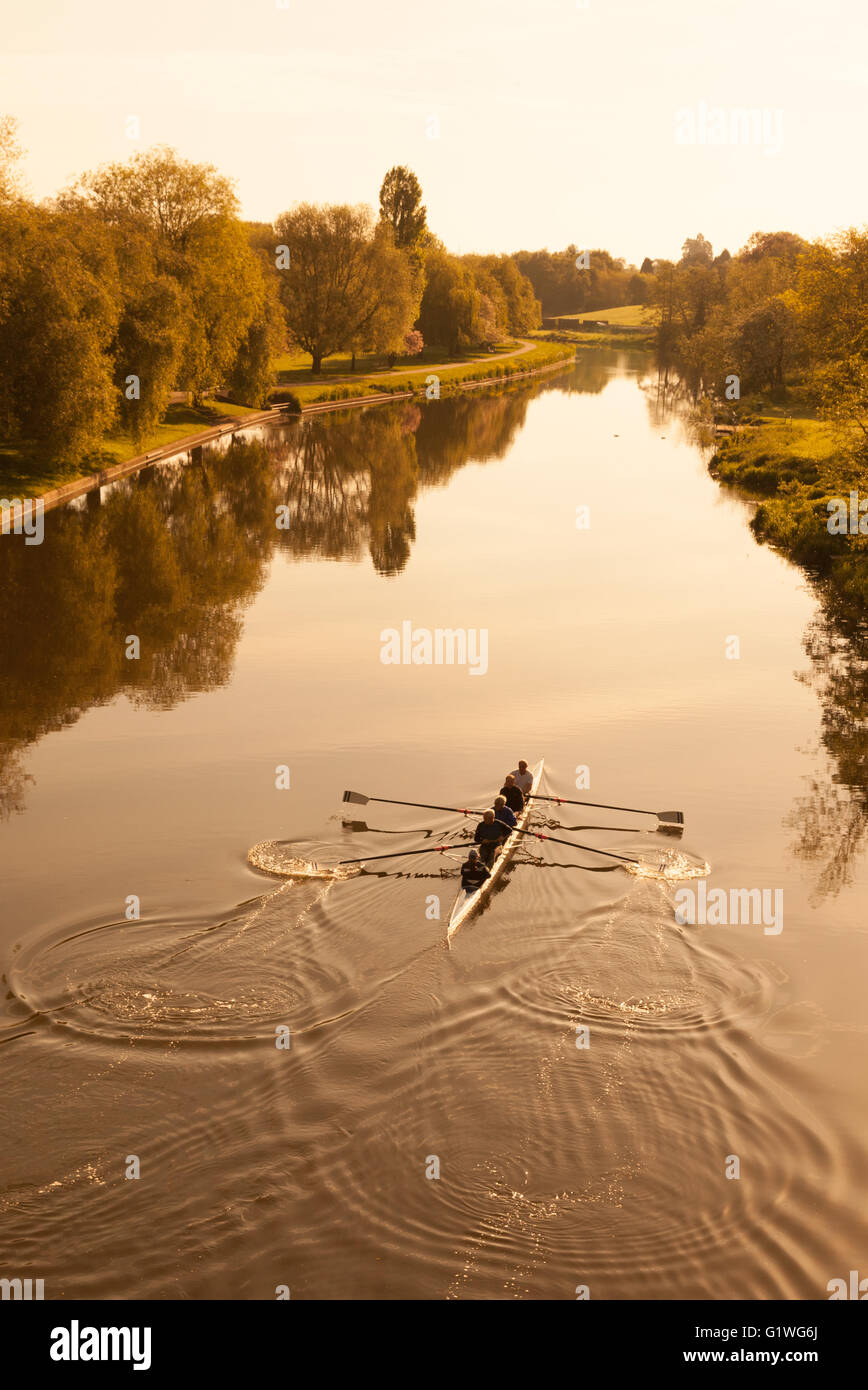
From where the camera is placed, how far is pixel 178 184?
8044 centimetres

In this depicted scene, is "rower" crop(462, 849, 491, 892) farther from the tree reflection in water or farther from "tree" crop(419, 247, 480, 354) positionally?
"tree" crop(419, 247, 480, 354)

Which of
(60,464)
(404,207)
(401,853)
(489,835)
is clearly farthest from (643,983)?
(404,207)

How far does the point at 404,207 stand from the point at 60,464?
99109 millimetres

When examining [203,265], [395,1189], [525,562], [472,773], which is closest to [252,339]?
[203,265]

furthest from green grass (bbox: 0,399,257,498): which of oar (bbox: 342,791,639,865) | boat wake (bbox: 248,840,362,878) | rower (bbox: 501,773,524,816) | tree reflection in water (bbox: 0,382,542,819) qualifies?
rower (bbox: 501,773,524,816)

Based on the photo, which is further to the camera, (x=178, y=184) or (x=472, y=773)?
(x=178, y=184)

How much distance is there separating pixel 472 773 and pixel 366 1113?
12.3 meters

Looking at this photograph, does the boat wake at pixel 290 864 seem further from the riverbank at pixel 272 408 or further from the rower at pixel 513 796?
the riverbank at pixel 272 408

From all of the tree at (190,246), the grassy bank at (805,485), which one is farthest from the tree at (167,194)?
the grassy bank at (805,485)

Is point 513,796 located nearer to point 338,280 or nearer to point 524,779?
point 524,779

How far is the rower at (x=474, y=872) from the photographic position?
2098 centimetres

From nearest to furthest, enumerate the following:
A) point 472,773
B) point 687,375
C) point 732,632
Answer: point 472,773 → point 732,632 → point 687,375
